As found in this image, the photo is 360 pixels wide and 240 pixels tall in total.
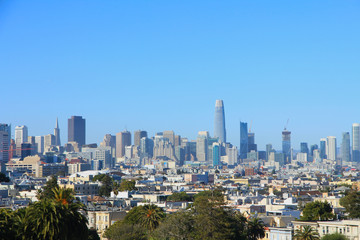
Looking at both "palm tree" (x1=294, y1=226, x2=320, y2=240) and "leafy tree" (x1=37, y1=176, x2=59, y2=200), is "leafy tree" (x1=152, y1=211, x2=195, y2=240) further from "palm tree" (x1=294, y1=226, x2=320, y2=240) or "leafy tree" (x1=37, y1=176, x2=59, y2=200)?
"leafy tree" (x1=37, y1=176, x2=59, y2=200)

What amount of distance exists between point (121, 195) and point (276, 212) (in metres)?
33.8

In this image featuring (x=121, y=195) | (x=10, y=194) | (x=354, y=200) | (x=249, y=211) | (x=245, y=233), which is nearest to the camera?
(x=245, y=233)

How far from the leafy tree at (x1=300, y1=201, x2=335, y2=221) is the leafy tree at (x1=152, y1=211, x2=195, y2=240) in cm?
1356

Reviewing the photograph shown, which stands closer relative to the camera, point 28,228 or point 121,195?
point 28,228

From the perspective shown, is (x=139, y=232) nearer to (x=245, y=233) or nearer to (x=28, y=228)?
(x=245, y=233)

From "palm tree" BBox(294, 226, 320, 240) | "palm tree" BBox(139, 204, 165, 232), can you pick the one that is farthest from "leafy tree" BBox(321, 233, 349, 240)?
"palm tree" BBox(139, 204, 165, 232)

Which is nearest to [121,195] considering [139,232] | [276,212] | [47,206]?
[276,212]

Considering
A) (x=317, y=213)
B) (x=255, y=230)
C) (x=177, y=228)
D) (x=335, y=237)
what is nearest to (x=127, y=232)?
(x=177, y=228)

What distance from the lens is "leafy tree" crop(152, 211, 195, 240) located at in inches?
1993

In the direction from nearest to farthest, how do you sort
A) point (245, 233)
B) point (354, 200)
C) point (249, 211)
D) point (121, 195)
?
point (245, 233), point (354, 200), point (249, 211), point (121, 195)

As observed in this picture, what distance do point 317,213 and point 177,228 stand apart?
16.4 meters

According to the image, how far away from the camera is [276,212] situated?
7069 cm

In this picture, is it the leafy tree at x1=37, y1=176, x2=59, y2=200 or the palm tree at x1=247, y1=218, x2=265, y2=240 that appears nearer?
the palm tree at x1=247, y1=218, x2=265, y2=240

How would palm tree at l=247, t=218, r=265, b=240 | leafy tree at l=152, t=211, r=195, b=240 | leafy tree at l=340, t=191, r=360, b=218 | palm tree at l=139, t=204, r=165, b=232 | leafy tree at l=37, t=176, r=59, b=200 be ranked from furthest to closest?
1. leafy tree at l=37, t=176, r=59, b=200
2. leafy tree at l=340, t=191, r=360, b=218
3. palm tree at l=139, t=204, r=165, b=232
4. palm tree at l=247, t=218, r=265, b=240
5. leafy tree at l=152, t=211, r=195, b=240
